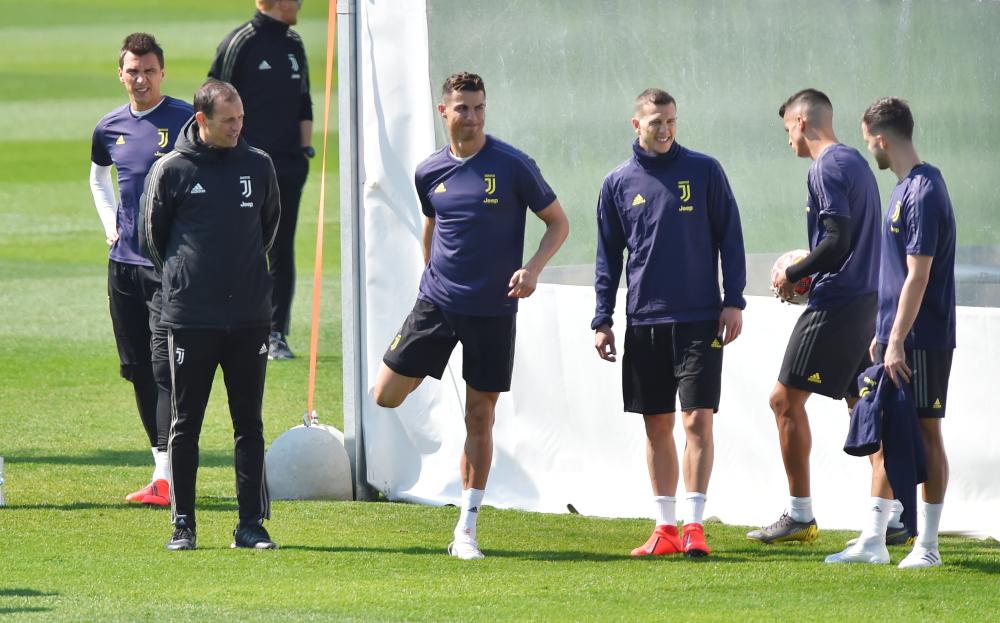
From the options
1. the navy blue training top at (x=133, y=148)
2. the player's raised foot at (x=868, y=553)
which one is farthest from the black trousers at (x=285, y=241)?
the player's raised foot at (x=868, y=553)

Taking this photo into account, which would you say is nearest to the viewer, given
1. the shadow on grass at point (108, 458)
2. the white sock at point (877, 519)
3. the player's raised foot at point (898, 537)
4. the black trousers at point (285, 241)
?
the white sock at point (877, 519)

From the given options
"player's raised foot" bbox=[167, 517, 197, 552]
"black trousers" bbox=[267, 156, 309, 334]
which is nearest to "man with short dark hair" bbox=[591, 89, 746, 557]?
"player's raised foot" bbox=[167, 517, 197, 552]

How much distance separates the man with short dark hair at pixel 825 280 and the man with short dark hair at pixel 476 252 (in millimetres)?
962

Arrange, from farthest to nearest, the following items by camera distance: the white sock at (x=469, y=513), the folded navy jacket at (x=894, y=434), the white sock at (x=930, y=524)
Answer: the white sock at (x=469, y=513) < the white sock at (x=930, y=524) < the folded navy jacket at (x=894, y=434)

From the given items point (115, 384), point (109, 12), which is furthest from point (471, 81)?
point (109, 12)

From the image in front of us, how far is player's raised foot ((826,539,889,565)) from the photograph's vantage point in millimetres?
6238

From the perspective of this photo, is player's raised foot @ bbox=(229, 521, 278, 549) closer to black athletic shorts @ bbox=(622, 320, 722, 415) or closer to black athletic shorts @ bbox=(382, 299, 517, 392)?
black athletic shorts @ bbox=(382, 299, 517, 392)

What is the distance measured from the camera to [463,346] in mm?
6504

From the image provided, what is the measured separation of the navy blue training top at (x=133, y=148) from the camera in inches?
291

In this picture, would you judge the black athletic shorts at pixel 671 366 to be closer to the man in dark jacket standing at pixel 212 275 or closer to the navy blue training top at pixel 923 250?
the navy blue training top at pixel 923 250

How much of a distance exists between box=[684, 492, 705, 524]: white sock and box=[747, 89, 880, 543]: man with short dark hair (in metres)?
0.50

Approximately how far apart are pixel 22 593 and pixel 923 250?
3.25 metres

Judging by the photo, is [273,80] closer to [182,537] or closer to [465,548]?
[182,537]

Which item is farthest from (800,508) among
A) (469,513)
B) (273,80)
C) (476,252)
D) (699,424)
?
(273,80)
